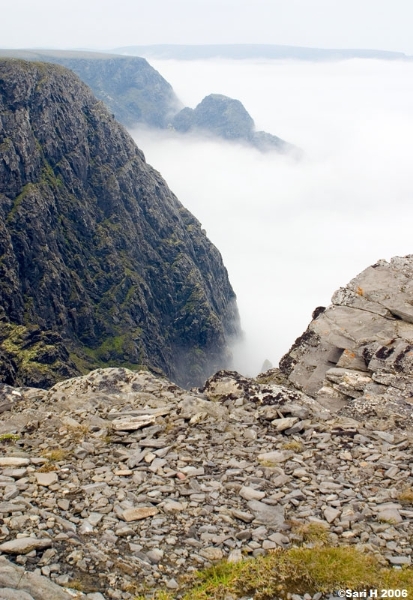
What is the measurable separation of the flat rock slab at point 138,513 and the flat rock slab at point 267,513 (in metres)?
2.53

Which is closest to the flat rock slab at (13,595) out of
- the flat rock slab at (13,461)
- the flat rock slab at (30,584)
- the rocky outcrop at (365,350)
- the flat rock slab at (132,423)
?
the flat rock slab at (30,584)

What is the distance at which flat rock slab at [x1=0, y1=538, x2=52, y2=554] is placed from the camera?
1114 cm

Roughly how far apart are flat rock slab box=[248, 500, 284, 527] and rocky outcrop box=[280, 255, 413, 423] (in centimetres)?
794

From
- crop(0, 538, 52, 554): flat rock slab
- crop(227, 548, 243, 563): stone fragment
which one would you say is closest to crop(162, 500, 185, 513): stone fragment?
crop(227, 548, 243, 563): stone fragment

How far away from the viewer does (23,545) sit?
11.3 meters

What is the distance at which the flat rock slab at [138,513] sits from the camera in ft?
42.7

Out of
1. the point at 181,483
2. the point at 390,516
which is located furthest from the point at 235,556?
the point at 390,516

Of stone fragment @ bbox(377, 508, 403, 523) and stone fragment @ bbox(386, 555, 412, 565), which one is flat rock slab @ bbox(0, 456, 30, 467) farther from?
stone fragment @ bbox(386, 555, 412, 565)

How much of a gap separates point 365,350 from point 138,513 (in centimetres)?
1484

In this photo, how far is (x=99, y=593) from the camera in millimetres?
10344

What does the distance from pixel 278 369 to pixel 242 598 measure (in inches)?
706

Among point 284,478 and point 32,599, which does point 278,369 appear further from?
point 32,599

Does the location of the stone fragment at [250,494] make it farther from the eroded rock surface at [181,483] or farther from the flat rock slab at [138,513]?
the flat rock slab at [138,513]

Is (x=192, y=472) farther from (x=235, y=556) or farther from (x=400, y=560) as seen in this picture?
(x=400, y=560)
